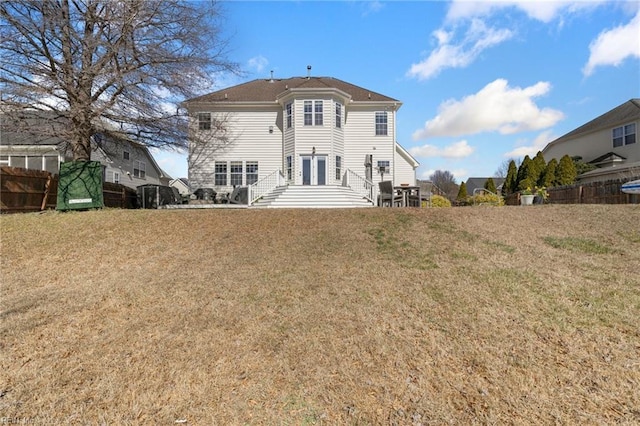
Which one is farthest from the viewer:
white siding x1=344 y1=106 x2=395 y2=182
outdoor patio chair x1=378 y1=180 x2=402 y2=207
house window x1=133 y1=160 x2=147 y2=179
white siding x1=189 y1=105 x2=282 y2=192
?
house window x1=133 y1=160 x2=147 y2=179

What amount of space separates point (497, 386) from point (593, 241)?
5.94 meters

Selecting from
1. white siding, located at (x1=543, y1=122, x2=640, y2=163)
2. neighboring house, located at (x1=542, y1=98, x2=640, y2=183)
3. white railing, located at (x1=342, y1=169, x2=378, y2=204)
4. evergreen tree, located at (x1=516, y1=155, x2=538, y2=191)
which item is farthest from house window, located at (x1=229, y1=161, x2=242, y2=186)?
white siding, located at (x1=543, y1=122, x2=640, y2=163)

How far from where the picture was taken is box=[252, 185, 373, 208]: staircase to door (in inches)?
619

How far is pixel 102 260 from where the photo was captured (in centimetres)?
682

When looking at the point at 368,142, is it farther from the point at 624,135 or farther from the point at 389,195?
the point at 624,135

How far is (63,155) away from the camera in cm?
1738

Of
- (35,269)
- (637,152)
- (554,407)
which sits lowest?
(554,407)

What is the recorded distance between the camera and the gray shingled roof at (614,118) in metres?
22.3

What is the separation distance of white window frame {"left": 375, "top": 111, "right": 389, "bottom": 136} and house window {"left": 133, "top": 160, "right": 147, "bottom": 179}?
18.9 meters

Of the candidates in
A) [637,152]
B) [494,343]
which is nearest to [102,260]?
[494,343]

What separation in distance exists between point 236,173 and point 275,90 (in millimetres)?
6011

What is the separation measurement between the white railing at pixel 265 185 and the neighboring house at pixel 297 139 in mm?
100

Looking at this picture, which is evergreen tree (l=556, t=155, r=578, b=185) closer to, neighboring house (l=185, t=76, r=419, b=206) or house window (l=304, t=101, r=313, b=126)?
neighboring house (l=185, t=76, r=419, b=206)

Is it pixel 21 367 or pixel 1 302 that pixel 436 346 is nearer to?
pixel 21 367
